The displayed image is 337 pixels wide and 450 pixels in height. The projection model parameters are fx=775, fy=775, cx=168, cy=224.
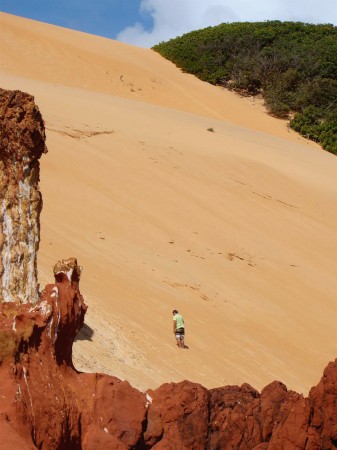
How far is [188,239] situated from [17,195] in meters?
9.23

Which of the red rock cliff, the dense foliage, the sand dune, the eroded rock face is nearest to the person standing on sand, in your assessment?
the sand dune

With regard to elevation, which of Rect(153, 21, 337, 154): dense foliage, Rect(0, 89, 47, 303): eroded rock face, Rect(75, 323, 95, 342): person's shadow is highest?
Rect(153, 21, 337, 154): dense foliage

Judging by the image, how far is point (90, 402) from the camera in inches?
225

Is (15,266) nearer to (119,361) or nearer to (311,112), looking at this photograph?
(119,361)

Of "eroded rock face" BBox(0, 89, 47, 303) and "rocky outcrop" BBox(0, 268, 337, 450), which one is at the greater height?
"eroded rock face" BBox(0, 89, 47, 303)

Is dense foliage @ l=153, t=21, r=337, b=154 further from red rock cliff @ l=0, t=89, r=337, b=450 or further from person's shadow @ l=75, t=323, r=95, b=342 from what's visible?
red rock cliff @ l=0, t=89, r=337, b=450

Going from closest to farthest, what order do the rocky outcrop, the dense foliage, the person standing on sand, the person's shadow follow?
the rocky outcrop, the person's shadow, the person standing on sand, the dense foliage

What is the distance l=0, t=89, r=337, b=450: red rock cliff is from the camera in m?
5.09

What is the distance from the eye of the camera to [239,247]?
15734 mm

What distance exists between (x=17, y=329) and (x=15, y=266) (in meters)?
1.10

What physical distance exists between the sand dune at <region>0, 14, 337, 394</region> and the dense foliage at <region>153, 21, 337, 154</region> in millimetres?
8225

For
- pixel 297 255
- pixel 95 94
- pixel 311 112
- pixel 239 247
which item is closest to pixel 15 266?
pixel 239 247

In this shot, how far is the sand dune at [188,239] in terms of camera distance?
34.4 feet

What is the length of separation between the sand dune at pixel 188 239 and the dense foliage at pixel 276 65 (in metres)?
8.22
